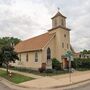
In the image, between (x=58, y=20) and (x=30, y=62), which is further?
(x=30, y=62)

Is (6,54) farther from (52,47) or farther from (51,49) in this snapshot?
(52,47)

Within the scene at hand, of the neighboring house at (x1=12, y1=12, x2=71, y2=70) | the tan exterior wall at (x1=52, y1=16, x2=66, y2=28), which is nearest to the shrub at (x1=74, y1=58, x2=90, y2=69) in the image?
the neighboring house at (x1=12, y1=12, x2=71, y2=70)

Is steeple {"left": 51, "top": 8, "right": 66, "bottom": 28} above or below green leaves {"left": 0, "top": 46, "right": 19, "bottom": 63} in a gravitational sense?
above

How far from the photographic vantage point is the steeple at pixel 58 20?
35312 millimetres

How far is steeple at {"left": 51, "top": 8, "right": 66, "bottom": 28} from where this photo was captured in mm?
35312

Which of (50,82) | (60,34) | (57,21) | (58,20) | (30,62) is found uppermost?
(58,20)

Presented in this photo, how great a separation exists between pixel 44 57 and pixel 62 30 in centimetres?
626

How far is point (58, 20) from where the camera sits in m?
35.3

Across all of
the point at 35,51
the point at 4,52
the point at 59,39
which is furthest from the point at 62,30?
the point at 4,52

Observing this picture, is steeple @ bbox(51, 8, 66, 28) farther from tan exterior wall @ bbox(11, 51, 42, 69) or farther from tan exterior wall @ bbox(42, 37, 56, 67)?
tan exterior wall @ bbox(11, 51, 42, 69)

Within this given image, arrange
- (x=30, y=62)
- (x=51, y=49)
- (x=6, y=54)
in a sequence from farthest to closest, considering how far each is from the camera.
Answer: (x=30, y=62), (x=51, y=49), (x=6, y=54)

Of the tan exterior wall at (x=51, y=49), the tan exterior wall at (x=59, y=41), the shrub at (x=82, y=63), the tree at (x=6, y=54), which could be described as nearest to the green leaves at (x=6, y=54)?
the tree at (x=6, y=54)

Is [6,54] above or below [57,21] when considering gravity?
below

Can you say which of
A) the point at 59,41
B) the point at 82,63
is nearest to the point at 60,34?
the point at 59,41
